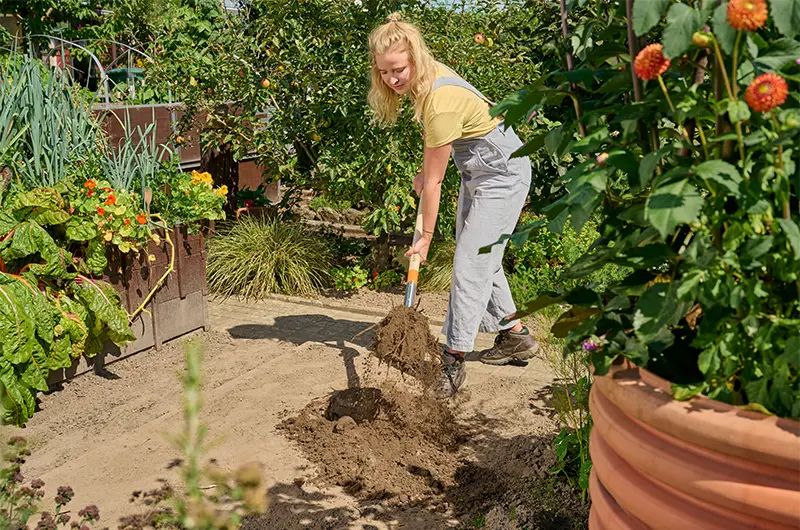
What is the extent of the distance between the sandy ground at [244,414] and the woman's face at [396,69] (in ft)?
4.40

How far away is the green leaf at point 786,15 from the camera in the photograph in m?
1.32

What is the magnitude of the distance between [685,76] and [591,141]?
18.6 inches

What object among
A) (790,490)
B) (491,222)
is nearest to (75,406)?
(491,222)

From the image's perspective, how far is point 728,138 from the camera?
1409mm

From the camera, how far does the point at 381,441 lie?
3.40 meters

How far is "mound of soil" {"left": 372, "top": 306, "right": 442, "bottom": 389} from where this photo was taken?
3.75m

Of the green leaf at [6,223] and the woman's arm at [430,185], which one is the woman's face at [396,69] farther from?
the green leaf at [6,223]

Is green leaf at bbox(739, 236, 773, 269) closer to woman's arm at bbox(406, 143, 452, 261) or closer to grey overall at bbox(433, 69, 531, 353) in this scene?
woman's arm at bbox(406, 143, 452, 261)

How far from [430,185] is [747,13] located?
250 centimetres

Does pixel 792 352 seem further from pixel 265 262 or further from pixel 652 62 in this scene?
pixel 265 262

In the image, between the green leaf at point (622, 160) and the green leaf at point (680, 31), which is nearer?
the green leaf at point (680, 31)

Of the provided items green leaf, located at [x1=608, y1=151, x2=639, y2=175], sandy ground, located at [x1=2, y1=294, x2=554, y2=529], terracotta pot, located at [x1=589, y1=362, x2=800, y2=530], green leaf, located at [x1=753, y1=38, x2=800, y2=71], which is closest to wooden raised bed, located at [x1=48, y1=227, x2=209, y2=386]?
sandy ground, located at [x1=2, y1=294, x2=554, y2=529]

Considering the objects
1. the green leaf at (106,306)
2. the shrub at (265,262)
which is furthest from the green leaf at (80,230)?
the shrub at (265,262)

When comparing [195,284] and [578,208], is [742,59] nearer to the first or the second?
[578,208]
